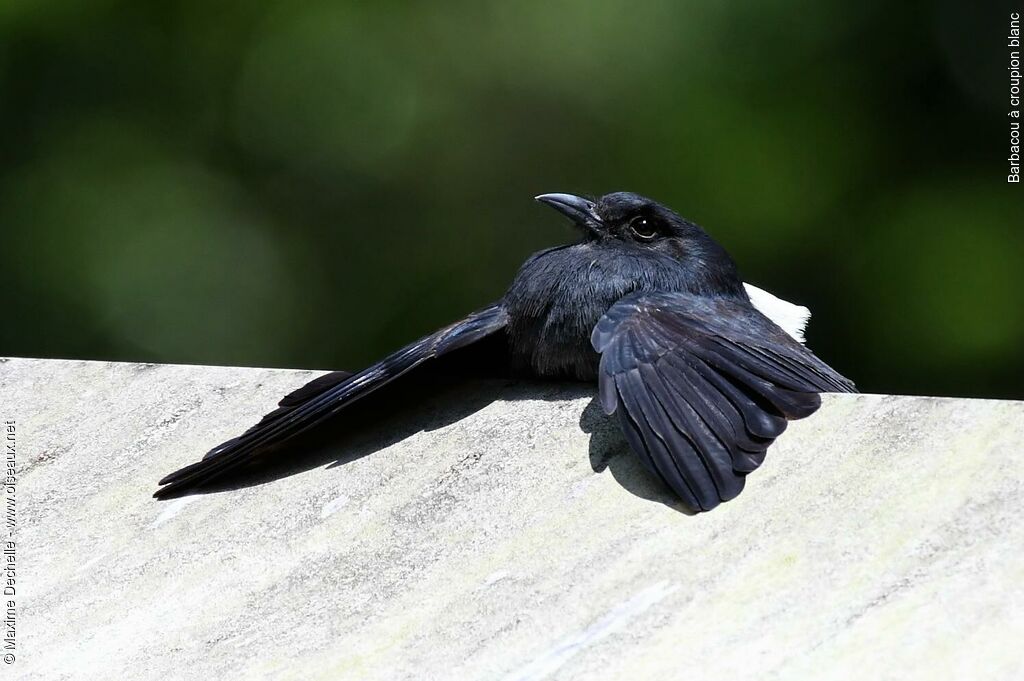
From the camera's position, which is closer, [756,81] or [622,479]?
[622,479]

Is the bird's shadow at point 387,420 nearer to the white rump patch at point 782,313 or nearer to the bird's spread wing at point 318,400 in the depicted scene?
the bird's spread wing at point 318,400

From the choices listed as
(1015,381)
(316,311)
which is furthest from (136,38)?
(1015,381)

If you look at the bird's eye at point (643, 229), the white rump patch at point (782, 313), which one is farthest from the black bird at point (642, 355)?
the white rump patch at point (782, 313)

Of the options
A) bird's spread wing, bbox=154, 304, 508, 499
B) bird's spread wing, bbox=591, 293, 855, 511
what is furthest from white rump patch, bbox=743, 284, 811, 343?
bird's spread wing, bbox=154, 304, 508, 499

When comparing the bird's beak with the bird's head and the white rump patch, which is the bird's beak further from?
the white rump patch

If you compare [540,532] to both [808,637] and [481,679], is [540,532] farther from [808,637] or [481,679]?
[808,637]

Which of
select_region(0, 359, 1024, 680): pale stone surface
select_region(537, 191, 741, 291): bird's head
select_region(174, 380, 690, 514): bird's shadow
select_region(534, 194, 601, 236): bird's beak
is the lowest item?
select_region(0, 359, 1024, 680): pale stone surface
